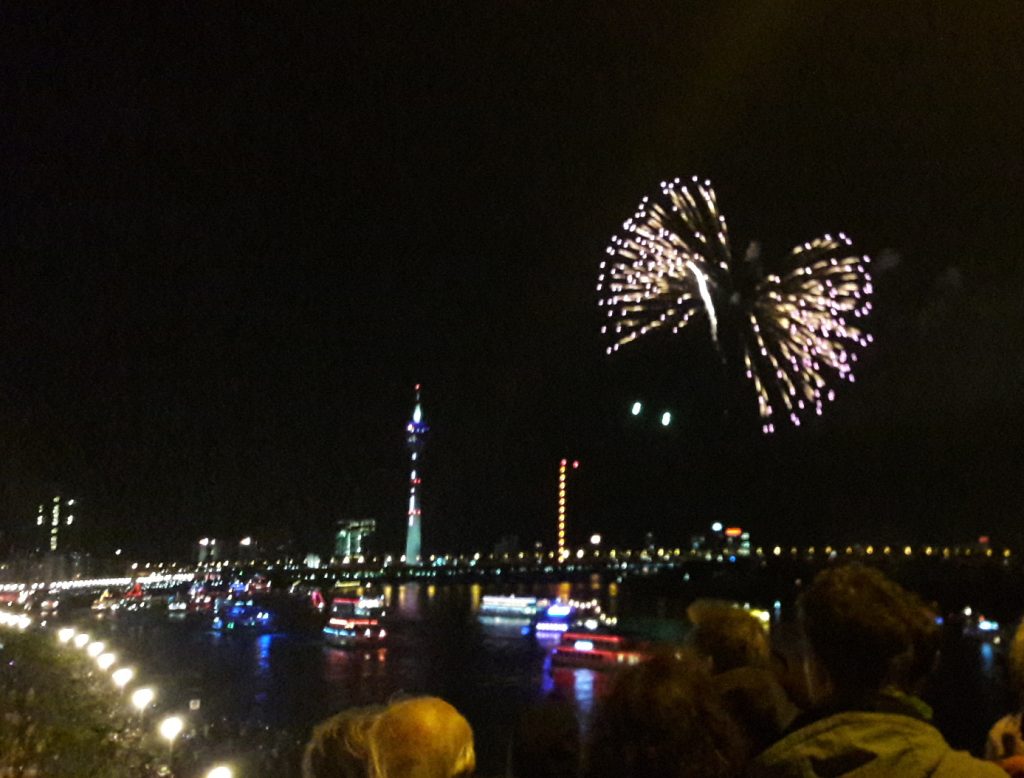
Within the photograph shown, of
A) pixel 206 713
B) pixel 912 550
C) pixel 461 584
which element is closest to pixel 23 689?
pixel 206 713

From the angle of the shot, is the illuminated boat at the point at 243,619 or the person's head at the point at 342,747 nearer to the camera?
the person's head at the point at 342,747

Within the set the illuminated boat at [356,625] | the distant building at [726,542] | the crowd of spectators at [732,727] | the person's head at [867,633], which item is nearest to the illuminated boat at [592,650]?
the illuminated boat at [356,625]

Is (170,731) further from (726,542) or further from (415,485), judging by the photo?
(415,485)

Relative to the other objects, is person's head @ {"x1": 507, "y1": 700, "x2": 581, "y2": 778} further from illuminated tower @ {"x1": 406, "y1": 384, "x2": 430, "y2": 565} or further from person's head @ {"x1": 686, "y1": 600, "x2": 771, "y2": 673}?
illuminated tower @ {"x1": 406, "y1": 384, "x2": 430, "y2": 565}

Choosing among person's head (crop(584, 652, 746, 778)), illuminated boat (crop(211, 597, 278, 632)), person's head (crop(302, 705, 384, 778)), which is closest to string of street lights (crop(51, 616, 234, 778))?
person's head (crop(302, 705, 384, 778))

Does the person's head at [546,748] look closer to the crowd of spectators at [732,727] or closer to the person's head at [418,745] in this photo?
the crowd of spectators at [732,727]

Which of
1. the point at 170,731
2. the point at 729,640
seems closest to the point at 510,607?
the point at 170,731

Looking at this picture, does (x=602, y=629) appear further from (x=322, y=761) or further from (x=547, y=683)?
(x=322, y=761)
